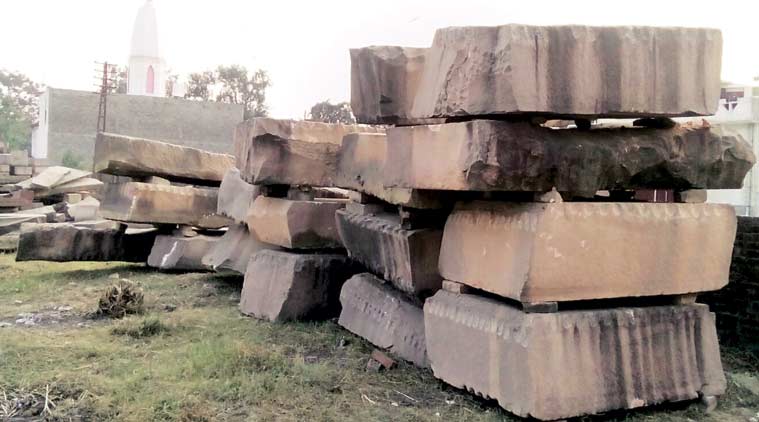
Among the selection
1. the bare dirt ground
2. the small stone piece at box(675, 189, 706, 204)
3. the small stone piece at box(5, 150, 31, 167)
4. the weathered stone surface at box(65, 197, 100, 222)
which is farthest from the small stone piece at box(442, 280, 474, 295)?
the small stone piece at box(5, 150, 31, 167)

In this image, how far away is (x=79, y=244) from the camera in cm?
668

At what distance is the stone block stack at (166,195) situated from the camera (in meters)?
6.64

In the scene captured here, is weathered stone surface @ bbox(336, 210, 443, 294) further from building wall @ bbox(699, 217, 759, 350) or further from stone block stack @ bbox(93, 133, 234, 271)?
stone block stack @ bbox(93, 133, 234, 271)

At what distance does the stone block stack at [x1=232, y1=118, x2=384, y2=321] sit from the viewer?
15.3 ft

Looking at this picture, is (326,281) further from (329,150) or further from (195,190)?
(195,190)

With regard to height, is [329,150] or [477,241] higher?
[329,150]

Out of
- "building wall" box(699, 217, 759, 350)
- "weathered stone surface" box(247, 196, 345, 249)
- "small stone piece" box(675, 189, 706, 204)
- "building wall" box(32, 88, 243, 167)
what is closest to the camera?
"small stone piece" box(675, 189, 706, 204)

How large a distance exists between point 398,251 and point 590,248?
116 cm

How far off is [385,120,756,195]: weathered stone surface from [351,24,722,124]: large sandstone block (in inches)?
4.1

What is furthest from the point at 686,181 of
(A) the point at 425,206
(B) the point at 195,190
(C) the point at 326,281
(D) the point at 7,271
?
(D) the point at 7,271

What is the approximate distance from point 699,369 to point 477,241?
111 cm

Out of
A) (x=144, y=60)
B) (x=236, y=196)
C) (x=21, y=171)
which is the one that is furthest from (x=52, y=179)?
(x=144, y=60)

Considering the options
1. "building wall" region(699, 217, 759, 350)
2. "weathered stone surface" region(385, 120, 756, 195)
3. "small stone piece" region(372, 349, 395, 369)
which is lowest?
"small stone piece" region(372, 349, 395, 369)

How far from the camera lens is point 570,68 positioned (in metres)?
2.73
